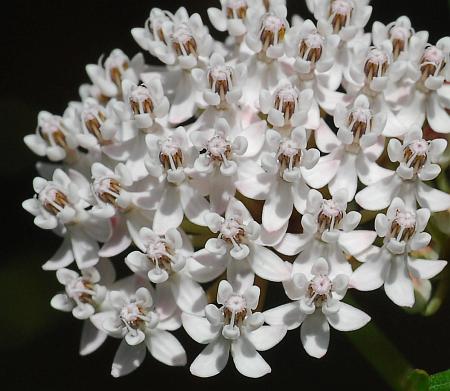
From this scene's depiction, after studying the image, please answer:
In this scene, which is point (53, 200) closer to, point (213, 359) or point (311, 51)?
point (213, 359)

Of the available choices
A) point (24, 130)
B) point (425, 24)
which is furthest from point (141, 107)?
point (425, 24)

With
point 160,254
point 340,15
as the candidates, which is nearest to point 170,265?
point 160,254

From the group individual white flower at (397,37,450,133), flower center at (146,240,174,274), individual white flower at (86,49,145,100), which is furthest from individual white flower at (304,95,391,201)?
individual white flower at (86,49,145,100)

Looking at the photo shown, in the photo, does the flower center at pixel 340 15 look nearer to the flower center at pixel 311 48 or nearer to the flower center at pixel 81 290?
the flower center at pixel 311 48

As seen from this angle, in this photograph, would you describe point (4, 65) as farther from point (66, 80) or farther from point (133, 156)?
point (133, 156)

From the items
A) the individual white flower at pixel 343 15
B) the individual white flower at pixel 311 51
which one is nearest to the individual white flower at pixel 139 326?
the individual white flower at pixel 311 51

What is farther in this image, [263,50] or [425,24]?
[425,24]
